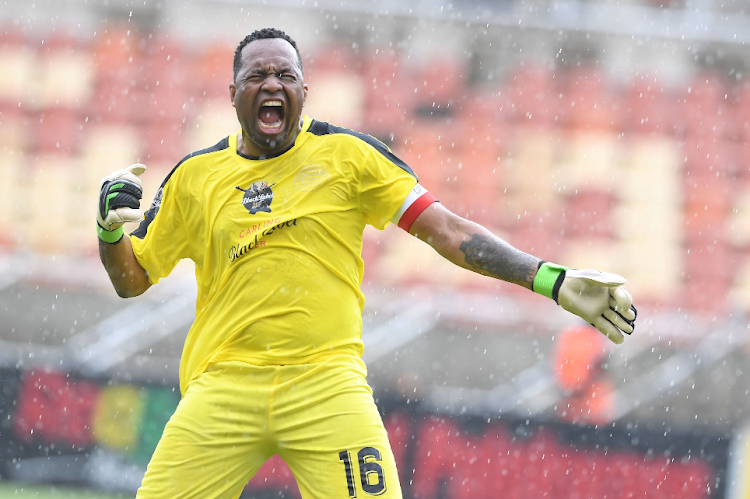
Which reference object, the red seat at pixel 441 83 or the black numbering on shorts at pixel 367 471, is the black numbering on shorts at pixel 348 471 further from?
the red seat at pixel 441 83

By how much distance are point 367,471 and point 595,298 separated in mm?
974

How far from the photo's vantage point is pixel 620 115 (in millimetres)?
11797

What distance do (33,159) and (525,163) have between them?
6206 millimetres

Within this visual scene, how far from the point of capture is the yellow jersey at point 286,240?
129 inches

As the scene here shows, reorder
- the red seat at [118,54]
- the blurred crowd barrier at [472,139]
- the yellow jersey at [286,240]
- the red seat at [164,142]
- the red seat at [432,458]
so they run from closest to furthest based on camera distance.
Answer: the yellow jersey at [286,240]
the red seat at [432,458]
the blurred crowd barrier at [472,139]
the red seat at [164,142]
the red seat at [118,54]

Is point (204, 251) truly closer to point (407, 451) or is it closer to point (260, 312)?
point (260, 312)

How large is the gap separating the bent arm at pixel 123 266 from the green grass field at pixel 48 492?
451 centimetres

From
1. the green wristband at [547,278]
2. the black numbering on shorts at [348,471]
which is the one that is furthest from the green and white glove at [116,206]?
the green wristband at [547,278]

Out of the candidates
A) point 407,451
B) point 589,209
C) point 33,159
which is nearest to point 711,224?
point 589,209

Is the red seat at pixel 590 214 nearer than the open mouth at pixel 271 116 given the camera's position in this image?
No

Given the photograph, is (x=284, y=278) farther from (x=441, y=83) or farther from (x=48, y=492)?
(x=441, y=83)

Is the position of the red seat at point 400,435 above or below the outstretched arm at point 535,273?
below

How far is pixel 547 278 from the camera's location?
10.3ft

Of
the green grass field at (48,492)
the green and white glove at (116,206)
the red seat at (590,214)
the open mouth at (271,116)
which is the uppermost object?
the red seat at (590,214)
